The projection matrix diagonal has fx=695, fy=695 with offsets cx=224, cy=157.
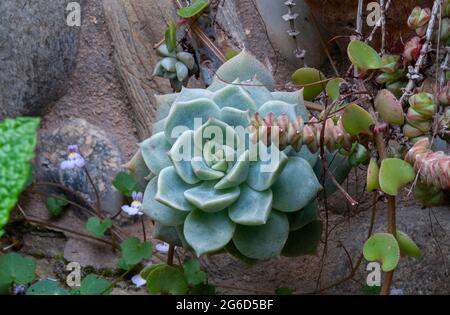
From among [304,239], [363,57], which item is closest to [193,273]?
[304,239]

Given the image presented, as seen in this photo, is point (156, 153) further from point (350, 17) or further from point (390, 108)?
point (350, 17)

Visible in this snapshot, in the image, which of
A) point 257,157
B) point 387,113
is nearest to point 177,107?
point 257,157

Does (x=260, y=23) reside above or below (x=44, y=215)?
above

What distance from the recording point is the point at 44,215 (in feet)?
4.35

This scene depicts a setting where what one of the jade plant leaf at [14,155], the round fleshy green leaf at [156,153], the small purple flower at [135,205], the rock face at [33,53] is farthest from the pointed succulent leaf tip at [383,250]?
the rock face at [33,53]

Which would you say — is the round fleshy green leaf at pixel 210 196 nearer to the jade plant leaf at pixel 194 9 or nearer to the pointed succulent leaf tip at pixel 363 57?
the pointed succulent leaf tip at pixel 363 57

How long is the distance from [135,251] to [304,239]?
1.08ft

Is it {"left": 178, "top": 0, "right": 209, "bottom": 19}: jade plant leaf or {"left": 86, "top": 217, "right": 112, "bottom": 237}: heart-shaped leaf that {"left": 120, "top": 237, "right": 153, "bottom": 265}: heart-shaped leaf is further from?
{"left": 178, "top": 0, "right": 209, "bottom": 19}: jade plant leaf

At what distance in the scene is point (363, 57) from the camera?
854mm

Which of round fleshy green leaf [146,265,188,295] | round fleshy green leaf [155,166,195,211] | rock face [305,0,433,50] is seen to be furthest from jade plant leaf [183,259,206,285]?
rock face [305,0,433,50]

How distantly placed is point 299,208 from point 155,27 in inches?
24.9

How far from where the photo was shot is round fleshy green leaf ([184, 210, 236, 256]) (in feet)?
2.53

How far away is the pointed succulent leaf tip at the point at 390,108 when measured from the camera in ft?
2.66
